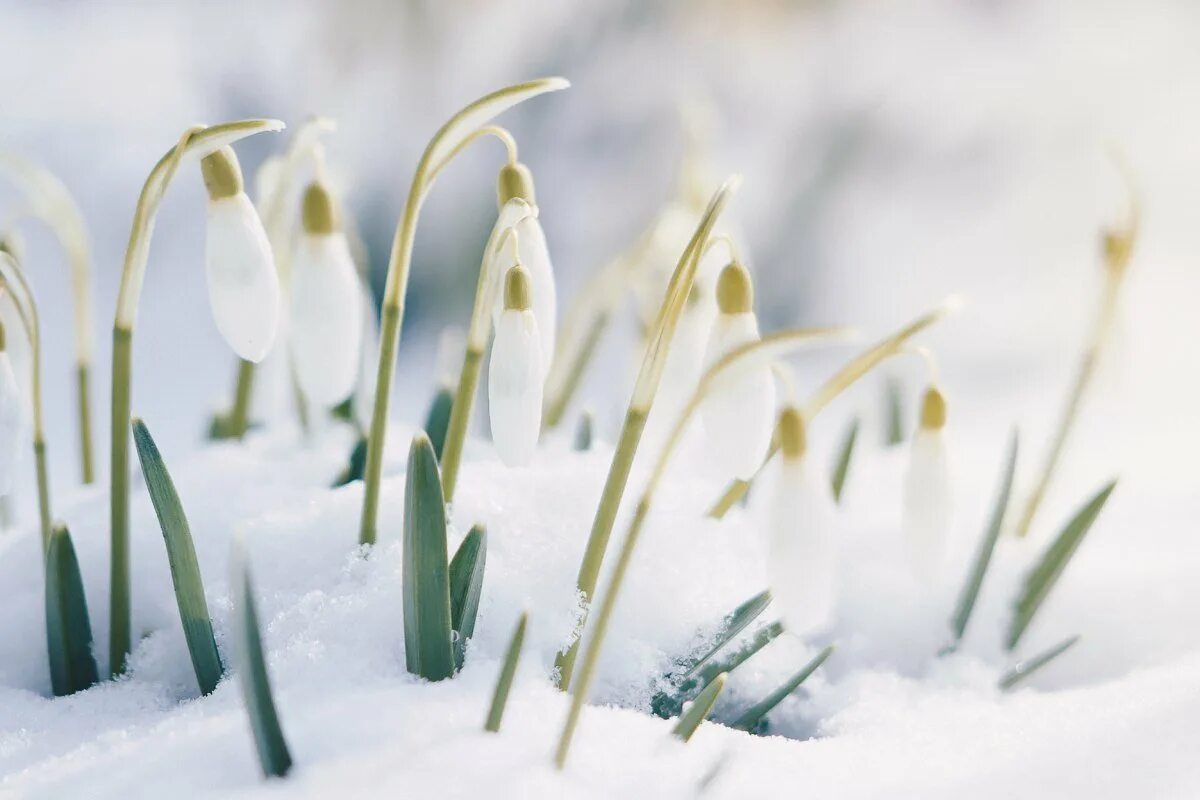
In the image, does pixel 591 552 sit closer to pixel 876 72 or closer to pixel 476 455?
pixel 476 455

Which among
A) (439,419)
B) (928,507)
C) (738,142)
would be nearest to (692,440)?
(439,419)

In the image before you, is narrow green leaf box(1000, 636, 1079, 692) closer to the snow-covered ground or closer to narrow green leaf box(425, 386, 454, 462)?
the snow-covered ground

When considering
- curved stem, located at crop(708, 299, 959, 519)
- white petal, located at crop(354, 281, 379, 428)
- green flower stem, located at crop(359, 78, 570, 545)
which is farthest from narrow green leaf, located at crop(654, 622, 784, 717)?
white petal, located at crop(354, 281, 379, 428)

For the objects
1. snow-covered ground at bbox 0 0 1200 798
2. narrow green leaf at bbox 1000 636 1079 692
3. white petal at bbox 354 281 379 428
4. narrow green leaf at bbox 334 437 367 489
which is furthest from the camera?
white petal at bbox 354 281 379 428

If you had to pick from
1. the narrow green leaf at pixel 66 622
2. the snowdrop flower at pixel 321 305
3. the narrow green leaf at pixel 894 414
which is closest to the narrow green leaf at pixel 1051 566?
the narrow green leaf at pixel 894 414

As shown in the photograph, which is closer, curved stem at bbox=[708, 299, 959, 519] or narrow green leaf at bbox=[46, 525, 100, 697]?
curved stem at bbox=[708, 299, 959, 519]

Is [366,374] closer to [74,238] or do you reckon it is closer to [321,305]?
[74,238]
